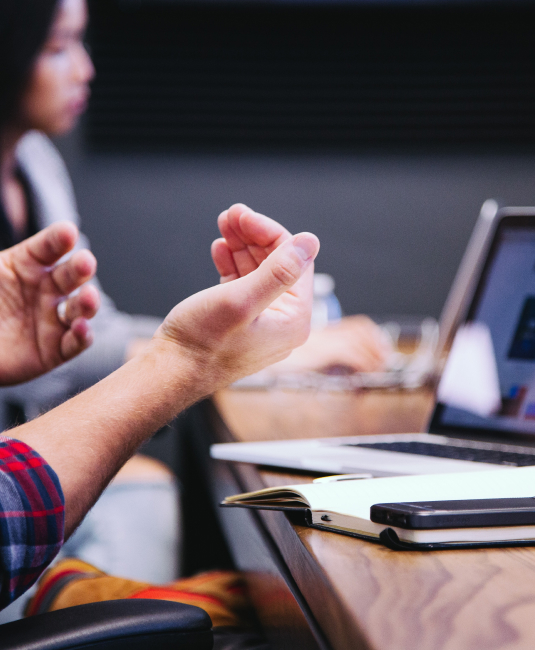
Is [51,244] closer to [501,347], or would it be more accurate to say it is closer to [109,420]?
[109,420]

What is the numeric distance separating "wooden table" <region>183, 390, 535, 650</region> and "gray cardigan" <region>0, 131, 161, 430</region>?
1.01 m

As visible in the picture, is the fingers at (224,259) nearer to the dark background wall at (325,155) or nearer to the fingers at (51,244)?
the fingers at (51,244)

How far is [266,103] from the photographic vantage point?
2.68m

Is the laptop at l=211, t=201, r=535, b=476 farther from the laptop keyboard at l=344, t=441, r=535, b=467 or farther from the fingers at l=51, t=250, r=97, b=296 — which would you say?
the fingers at l=51, t=250, r=97, b=296

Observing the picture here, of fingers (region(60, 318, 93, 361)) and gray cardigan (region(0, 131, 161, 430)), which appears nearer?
fingers (region(60, 318, 93, 361))

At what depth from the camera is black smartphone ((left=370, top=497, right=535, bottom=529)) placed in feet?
1.48

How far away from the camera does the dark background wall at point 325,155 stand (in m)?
2.64

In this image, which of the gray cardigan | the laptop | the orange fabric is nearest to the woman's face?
the gray cardigan

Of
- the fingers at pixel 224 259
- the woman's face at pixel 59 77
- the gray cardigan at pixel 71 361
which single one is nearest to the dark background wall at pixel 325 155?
the gray cardigan at pixel 71 361

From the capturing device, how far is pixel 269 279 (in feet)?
1.92

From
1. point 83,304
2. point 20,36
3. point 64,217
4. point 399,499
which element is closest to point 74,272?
point 83,304

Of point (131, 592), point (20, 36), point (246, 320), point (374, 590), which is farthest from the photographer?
point (20, 36)

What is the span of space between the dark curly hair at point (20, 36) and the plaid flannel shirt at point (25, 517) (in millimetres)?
1226

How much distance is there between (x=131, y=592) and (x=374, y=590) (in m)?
0.40
